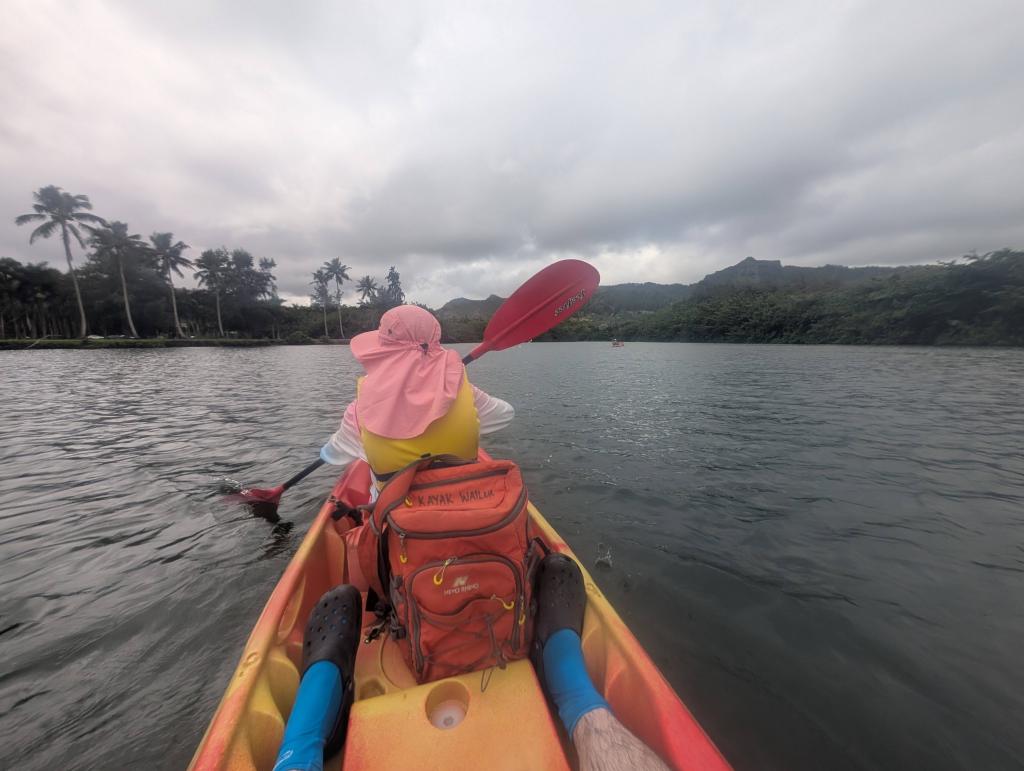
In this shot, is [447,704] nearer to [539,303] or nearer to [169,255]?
[539,303]

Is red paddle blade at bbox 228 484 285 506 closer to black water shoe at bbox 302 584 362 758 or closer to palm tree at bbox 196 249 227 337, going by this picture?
black water shoe at bbox 302 584 362 758

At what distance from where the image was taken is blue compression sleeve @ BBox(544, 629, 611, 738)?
1.62m

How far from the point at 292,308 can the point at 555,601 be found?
99658 mm

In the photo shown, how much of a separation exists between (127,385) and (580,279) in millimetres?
19960

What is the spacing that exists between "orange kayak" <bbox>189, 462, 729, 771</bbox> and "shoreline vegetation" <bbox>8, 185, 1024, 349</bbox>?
45.6 meters

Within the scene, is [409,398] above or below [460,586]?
above

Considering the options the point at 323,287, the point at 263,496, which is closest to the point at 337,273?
the point at 323,287

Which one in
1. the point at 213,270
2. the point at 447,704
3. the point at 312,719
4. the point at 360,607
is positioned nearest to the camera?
the point at 312,719

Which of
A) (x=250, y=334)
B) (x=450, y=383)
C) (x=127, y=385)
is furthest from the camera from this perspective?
(x=250, y=334)

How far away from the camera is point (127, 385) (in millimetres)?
16297

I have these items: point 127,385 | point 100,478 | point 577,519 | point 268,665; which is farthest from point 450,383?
point 127,385

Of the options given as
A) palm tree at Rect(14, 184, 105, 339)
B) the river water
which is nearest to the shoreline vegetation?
palm tree at Rect(14, 184, 105, 339)

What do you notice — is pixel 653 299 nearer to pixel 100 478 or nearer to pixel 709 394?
pixel 709 394

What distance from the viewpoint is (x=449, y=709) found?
68.9 inches
